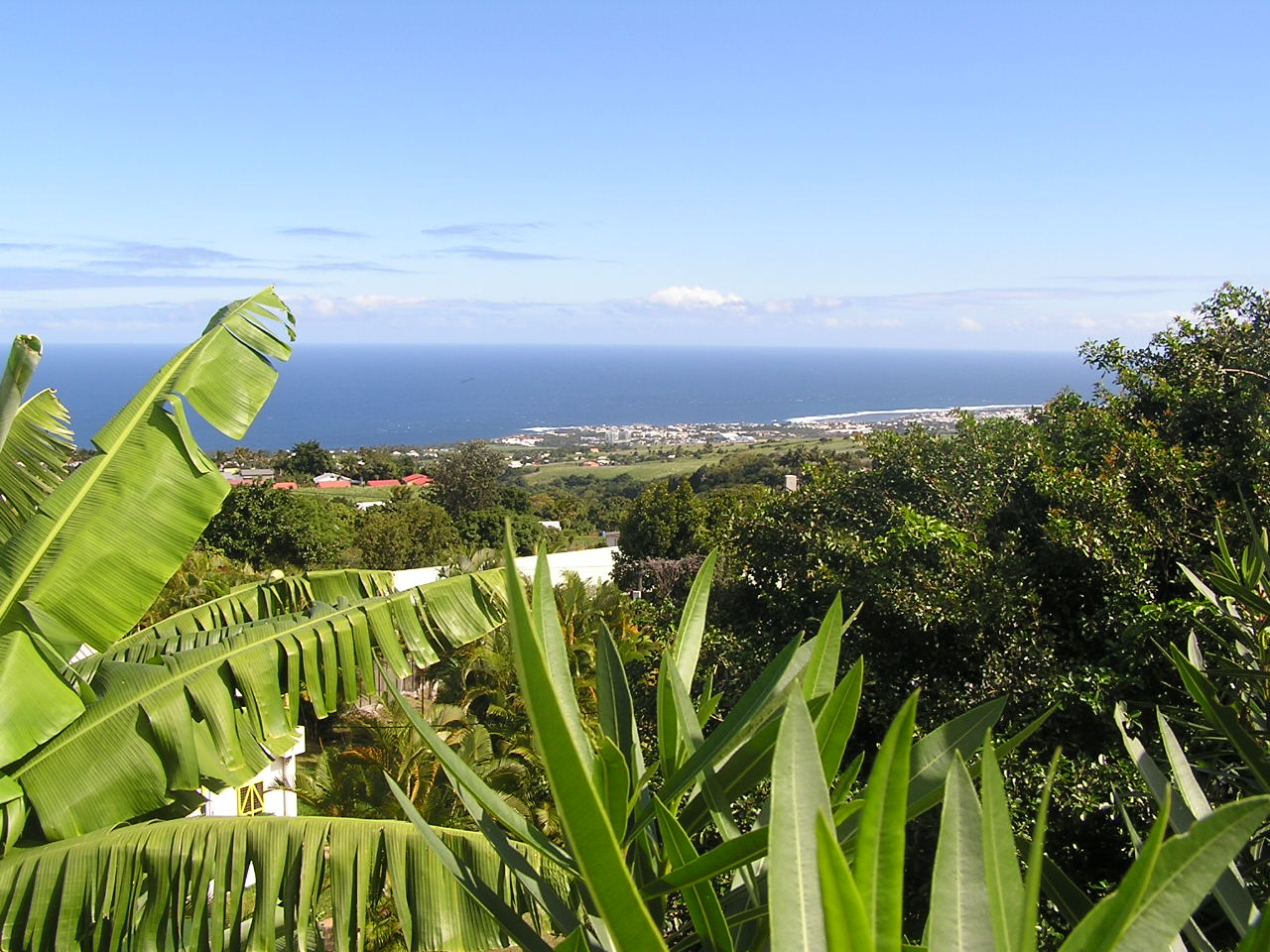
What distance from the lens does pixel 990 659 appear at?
6.37 meters

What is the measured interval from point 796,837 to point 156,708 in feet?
9.16

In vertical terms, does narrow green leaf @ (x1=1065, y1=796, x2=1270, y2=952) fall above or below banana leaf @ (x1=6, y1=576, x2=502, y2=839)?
above

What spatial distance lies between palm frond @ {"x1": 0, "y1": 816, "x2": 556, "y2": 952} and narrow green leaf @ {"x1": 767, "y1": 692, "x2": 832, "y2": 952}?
2216mm

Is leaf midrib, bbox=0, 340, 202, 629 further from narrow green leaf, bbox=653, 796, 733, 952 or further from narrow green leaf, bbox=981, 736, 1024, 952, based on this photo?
narrow green leaf, bbox=981, 736, 1024, 952

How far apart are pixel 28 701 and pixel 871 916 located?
2.94 m

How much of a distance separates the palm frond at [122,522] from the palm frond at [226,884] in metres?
0.80

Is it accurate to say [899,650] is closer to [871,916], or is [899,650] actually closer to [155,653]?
[155,653]

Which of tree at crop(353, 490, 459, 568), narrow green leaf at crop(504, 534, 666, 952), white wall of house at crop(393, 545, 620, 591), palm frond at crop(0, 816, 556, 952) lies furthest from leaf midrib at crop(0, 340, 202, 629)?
tree at crop(353, 490, 459, 568)

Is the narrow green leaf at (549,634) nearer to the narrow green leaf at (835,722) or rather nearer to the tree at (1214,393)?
the narrow green leaf at (835,722)

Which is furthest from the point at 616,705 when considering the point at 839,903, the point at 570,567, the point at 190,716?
the point at 570,567

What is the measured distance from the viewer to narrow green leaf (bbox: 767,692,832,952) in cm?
93

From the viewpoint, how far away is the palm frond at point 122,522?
329 centimetres

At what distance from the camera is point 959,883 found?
3.23ft

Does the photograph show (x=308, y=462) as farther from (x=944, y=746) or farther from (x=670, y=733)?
(x=944, y=746)
